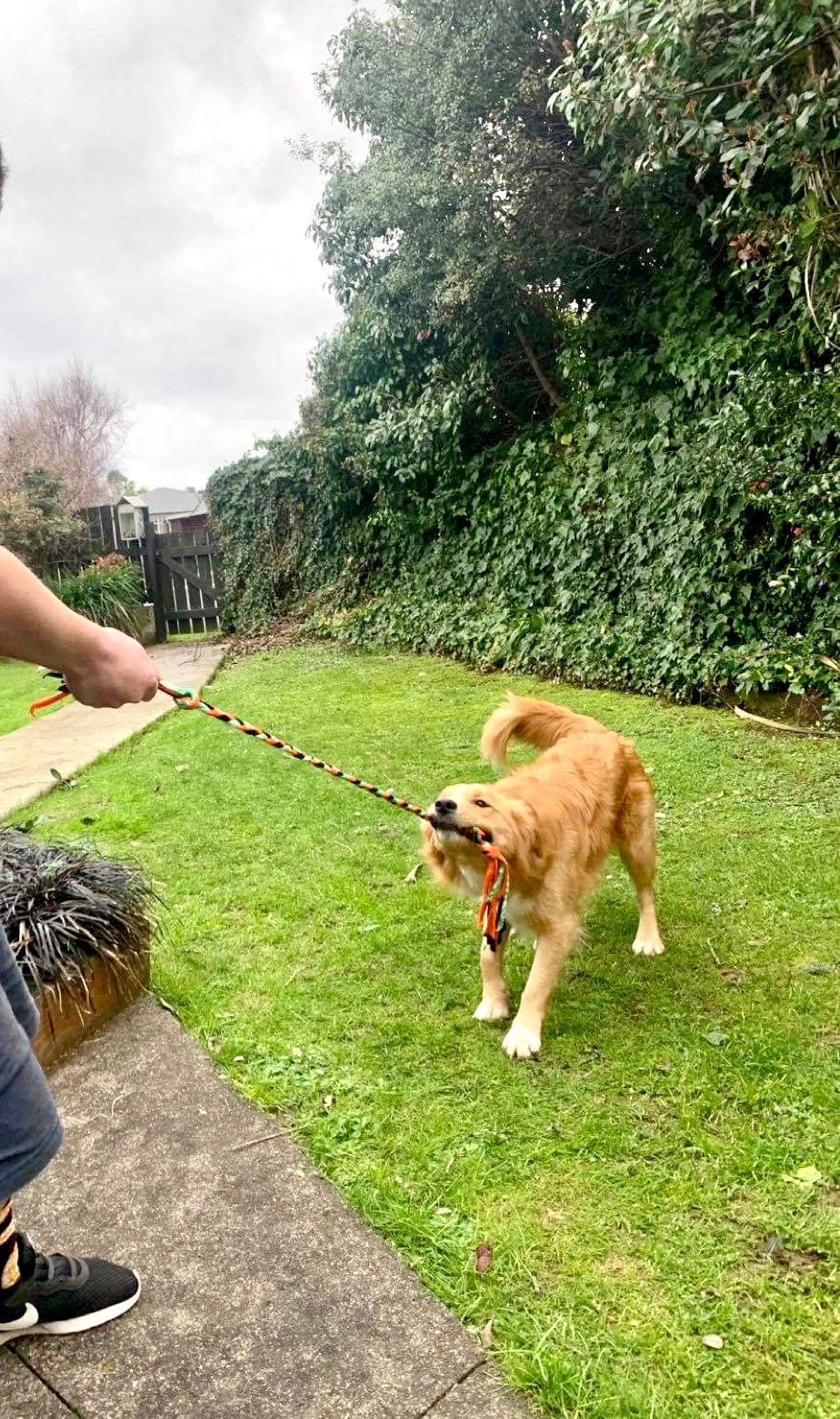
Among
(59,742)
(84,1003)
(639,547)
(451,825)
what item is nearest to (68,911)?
(84,1003)

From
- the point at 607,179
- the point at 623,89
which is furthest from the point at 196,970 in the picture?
A: the point at 607,179

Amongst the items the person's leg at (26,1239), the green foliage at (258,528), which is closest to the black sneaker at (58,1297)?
the person's leg at (26,1239)

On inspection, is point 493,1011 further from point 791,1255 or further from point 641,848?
point 791,1255

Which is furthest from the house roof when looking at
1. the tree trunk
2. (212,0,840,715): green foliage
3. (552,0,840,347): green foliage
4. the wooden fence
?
(552,0,840,347): green foliage

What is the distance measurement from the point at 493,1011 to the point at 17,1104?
6.02 ft

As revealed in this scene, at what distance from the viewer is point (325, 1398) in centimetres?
149

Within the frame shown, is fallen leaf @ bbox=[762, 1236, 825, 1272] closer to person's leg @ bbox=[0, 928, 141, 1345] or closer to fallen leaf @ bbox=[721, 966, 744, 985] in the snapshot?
fallen leaf @ bbox=[721, 966, 744, 985]

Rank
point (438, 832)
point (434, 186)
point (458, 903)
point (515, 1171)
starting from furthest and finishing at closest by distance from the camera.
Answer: point (434, 186) < point (458, 903) < point (438, 832) < point (515, 1171)

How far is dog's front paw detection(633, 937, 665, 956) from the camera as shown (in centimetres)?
327

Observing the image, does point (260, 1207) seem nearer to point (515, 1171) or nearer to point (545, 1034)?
point (515, 1171)

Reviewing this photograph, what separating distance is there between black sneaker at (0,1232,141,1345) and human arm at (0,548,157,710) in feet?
3.61

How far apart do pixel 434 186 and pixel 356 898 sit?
811 cm

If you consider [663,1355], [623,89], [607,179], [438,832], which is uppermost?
[607,179]

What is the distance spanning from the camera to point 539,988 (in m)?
2.72
